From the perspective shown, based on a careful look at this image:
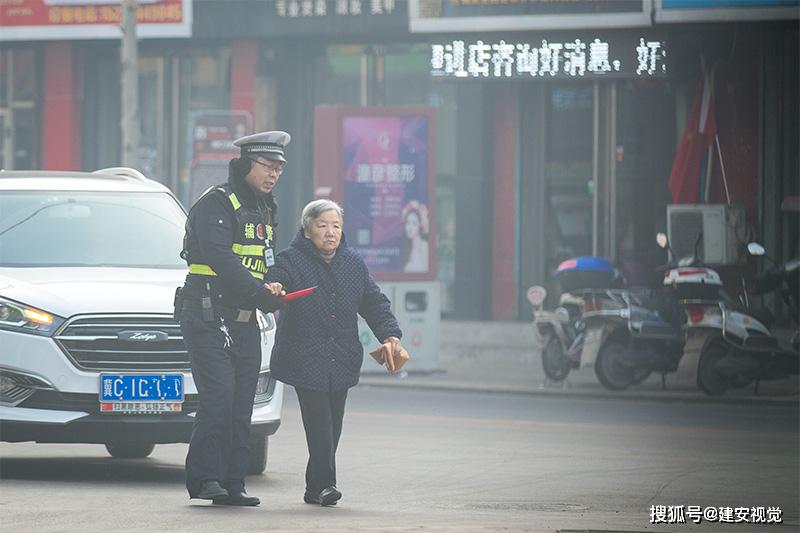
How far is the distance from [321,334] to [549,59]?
14533mm

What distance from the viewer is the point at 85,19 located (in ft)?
86.8

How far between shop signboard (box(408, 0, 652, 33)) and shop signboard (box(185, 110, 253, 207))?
2747 millimetres

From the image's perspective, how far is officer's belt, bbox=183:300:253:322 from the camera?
29.2ft

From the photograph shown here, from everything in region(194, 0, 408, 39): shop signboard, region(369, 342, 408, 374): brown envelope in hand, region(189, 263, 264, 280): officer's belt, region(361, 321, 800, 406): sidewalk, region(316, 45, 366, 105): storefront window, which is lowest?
region(361, 321, 800, 406): sidewalk

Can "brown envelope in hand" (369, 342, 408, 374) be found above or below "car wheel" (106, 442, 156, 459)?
above

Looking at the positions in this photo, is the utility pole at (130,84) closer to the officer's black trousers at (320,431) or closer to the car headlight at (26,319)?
the car headlight at (26,319)

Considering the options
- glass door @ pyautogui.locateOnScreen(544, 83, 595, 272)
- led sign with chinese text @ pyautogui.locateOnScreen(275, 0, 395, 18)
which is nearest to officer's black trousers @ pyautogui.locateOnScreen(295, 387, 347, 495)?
glass door @ pyautogui.locateOnScreen(544, 83, 595, 272)

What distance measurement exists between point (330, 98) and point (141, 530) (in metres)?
18.8

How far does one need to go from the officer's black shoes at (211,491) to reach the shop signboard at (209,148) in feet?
43.3

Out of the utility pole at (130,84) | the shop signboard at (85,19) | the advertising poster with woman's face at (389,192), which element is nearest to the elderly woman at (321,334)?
the advertising poster with woman's face at (389,192)

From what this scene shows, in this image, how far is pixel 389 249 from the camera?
2072cm

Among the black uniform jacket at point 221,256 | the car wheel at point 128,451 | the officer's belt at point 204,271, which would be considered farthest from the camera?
the car wheel at point 128,451

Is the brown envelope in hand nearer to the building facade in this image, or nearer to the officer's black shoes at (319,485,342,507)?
the officer's black shoes at (319,485,342,507)

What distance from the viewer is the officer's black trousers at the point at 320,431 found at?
9.13 meters
